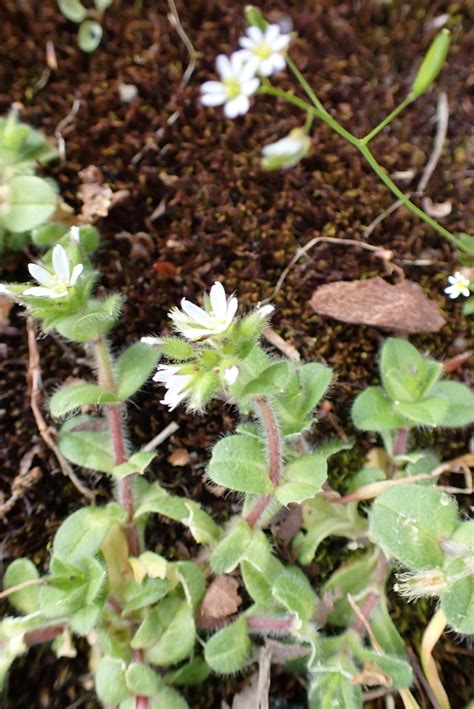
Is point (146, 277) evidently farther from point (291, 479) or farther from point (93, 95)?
point (291, 479)

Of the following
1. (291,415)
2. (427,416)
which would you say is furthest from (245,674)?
(427,416)

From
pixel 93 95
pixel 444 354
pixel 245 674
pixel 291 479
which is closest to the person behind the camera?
pixel 291 479

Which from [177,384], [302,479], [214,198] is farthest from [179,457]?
[214,198]

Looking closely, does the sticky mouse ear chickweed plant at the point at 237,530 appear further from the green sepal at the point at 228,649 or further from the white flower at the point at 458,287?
the white flower at the point at 458,287

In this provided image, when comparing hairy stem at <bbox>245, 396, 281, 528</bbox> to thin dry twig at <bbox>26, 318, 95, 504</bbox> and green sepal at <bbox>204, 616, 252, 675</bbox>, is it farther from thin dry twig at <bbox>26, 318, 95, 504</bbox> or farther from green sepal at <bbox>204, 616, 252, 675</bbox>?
thin dry twig at <bbox>26, 318, 95, 504</bbox>

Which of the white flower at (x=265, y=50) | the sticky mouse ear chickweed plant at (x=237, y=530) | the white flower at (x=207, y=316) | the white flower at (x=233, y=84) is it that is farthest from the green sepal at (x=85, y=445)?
the white flower at (x=265, y=50)
